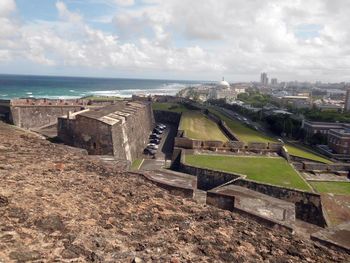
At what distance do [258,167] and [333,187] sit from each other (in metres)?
3.87

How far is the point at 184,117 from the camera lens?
3052 cm

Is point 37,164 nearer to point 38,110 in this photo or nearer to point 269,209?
point 269,209

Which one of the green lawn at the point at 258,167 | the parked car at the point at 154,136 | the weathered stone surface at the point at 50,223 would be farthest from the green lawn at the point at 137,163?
the weathered stone surface at the point at 50,223

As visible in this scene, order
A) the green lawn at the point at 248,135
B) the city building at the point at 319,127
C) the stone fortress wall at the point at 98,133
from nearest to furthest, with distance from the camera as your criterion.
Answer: the stone fortress wall at the point at 98,133 → the green lawn at the point at 248,135 → the city building at the point at 319,127

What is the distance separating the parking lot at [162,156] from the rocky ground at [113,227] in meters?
13.6

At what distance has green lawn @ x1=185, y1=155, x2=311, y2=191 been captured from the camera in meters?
14.6

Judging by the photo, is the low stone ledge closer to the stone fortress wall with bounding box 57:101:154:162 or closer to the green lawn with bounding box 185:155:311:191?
the green lawn with bounding box 185:155:311:191

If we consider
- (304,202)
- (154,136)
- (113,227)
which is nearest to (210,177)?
(304,202)

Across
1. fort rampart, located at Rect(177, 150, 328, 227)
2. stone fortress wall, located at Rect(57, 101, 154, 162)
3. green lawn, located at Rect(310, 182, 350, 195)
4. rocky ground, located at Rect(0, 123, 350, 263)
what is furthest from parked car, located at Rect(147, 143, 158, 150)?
rocky ground, located at Rect(0, 123, 350, 263)

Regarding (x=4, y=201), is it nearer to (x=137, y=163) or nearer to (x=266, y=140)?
(x=137, y=163)

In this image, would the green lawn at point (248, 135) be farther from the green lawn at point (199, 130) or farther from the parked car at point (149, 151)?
the parked car at point (149, 151)

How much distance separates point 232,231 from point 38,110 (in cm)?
2381

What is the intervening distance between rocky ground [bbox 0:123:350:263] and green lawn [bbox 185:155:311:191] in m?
10.6

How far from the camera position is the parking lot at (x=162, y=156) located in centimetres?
1922
